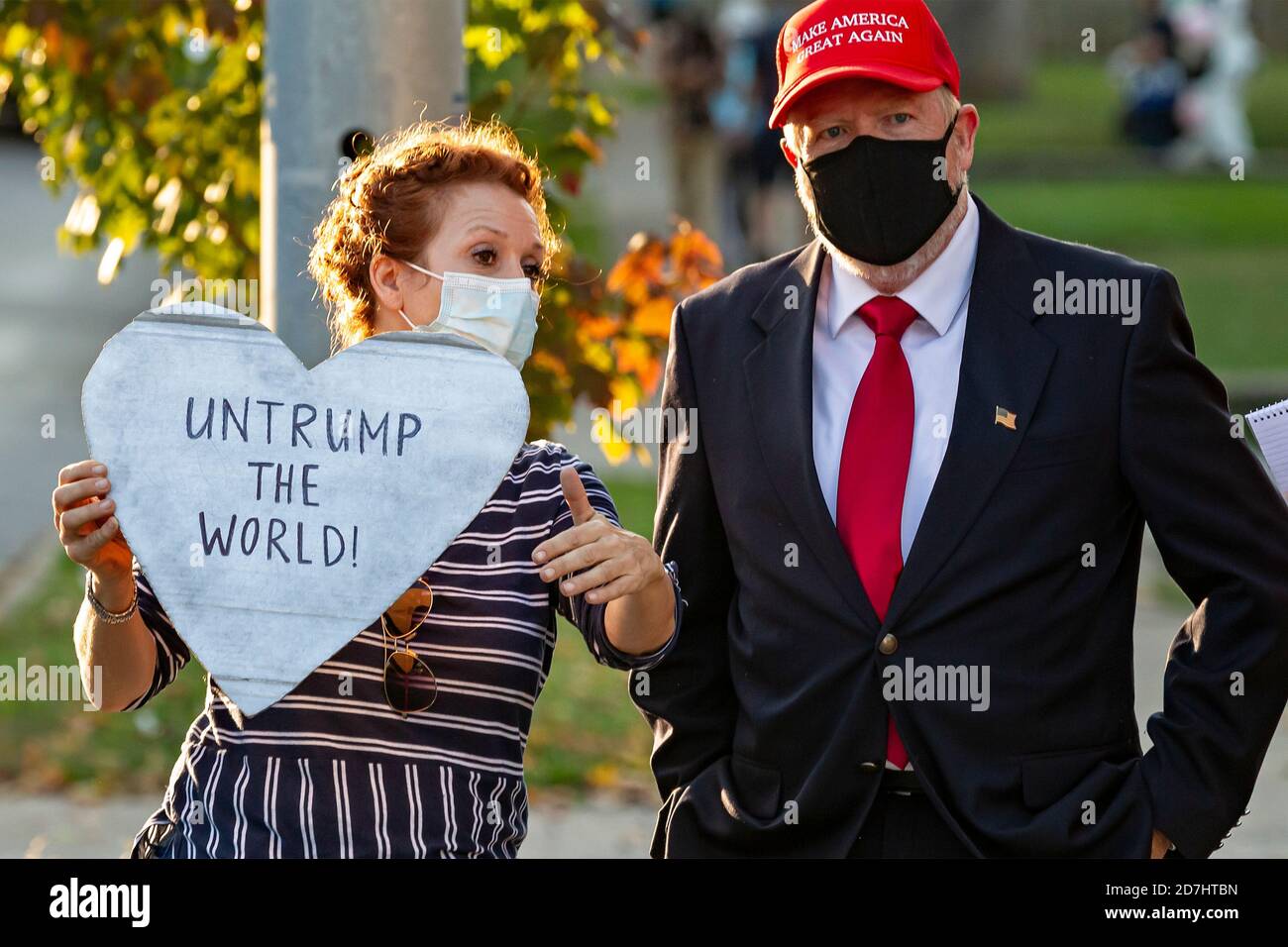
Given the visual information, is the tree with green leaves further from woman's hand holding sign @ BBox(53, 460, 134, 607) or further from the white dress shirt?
woman's hand holding sign @ BBox(53, 460, 134, 607)

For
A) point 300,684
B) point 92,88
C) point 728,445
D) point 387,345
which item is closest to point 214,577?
point 300,684

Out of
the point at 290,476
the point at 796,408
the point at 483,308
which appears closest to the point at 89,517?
the point at 290,476

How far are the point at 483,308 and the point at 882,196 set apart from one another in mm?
662

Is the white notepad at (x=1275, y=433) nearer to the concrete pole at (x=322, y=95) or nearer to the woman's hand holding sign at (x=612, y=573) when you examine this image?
the woman's hand holding sign at (x=612, y=573)

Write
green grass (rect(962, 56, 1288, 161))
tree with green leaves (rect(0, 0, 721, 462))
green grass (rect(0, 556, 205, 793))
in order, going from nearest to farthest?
tree with green leaves (rect(0, 0, 721, 462)) → green grass (rect(0, 556, 205, 793)) → green grass (rect(962, 56, 1288, 161))

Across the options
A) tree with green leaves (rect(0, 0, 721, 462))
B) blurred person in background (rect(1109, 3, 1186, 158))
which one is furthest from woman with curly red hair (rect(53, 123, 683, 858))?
blurred person in background (rect(1109, 3, 1186, 158))

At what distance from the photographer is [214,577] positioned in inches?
102

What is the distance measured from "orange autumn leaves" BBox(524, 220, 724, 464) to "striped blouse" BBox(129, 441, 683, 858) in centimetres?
158

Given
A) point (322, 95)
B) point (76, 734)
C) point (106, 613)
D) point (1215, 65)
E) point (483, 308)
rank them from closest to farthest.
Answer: point (106, 613) → point (483, 308) → point (322, 95) → point (76, 734) → point (1215, 65)

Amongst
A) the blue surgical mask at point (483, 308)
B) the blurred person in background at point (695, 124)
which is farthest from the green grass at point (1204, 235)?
the blue surgical mask at point (483, 308)

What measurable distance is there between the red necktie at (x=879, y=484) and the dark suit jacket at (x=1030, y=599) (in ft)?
0.13

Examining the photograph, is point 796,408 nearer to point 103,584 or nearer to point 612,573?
point 612,573

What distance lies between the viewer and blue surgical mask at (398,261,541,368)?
2730mm

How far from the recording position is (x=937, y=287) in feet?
9.75
